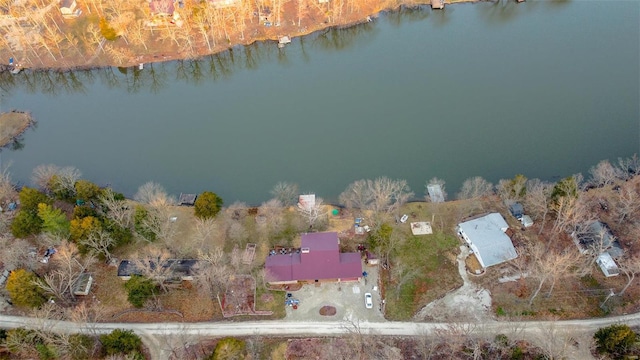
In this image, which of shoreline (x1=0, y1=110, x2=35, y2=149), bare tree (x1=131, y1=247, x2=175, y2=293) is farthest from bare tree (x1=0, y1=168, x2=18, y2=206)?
bare tree (x1=131, y1=247, x2=175, y2=293)

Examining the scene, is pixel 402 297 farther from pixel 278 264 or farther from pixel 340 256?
pixel 278 264

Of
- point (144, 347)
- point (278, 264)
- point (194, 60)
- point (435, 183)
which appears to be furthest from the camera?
point (194, 60)

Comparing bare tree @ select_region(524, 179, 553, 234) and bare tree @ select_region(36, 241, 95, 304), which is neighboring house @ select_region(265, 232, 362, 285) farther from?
bare tree @ select_region(524, 179, 553, 234)

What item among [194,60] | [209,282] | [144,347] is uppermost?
[194,60]

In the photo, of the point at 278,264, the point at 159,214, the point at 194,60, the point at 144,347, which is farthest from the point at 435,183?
the point at 194,60

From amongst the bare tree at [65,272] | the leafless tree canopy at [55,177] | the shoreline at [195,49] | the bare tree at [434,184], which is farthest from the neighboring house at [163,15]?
the bare tree at [434,184]

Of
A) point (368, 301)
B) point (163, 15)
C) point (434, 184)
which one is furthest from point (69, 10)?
point (368, 301)

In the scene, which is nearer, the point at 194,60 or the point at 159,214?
the point at 159,214
